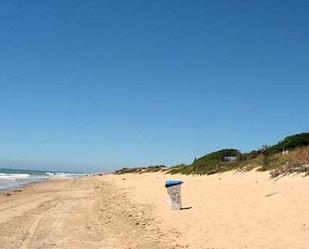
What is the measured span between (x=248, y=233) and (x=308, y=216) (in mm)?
1369

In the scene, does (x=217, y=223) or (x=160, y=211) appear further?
(x=160, y=211)

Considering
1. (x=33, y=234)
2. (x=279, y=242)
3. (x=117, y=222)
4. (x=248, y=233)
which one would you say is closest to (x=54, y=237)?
(x=33, y=234)

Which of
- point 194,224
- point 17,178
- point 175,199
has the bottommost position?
point 194,224

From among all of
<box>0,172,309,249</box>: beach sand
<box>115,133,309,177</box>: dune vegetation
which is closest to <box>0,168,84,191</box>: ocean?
<box>115,133,309,177</box>: dune vegetation

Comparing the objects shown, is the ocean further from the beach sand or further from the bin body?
the bin body

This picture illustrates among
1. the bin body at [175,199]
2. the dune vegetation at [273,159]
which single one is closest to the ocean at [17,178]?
the dune vegetation at [273,159]

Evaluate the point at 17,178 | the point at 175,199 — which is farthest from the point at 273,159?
the point at 17,178

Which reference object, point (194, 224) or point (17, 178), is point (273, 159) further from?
point (17, 178)

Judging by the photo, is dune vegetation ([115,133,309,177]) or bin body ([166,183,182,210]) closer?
bin body ([166,183,182,210])

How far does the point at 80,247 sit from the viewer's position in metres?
11.6

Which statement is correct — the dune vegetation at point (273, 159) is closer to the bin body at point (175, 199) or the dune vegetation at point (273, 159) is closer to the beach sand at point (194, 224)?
the beach sand at point (194, 224)

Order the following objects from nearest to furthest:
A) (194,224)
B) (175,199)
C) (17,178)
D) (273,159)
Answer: (194,224), (175,199), (273,159), (17,178)

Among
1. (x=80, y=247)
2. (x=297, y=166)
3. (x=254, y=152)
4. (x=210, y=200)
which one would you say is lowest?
(x=80, y=247)

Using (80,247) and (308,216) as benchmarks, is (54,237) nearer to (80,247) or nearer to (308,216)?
(80,247)
